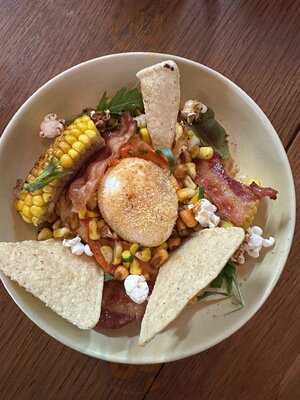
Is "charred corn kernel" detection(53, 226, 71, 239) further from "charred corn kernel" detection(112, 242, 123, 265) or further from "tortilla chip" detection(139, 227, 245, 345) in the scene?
"tortilla chip" detection(139, 227, 245, 345)

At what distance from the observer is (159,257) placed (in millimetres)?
1405

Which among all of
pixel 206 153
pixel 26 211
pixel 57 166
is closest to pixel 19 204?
pixel 26 211

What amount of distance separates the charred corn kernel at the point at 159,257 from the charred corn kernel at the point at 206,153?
25 centimetres

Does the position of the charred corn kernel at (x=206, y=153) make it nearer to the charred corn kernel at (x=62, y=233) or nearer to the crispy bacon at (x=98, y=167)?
the crispy bacon at (x=98, y=167)

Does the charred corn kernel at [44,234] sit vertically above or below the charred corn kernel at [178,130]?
below

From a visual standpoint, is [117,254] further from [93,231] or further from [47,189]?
[47,189]

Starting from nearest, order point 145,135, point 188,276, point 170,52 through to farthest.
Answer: point 188,276
point 145,135
point 170,52

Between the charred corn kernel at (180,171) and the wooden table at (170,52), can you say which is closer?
the charred corn kernel at (180,171)

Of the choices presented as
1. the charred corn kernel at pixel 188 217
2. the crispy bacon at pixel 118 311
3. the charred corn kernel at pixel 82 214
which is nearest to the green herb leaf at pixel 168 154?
the charred corn kernel at pixel 188 217

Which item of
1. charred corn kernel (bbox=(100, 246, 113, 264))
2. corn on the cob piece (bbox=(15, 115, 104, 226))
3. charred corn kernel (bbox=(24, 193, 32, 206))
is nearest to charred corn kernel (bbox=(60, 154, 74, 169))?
corn on the cob piece (bbox=(15, 115, 104, 226))

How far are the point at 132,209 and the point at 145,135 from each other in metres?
0.18

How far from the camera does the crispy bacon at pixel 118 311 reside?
142cm

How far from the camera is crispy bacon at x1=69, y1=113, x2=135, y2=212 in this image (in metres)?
1.37

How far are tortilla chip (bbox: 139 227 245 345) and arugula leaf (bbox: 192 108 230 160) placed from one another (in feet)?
0.77
